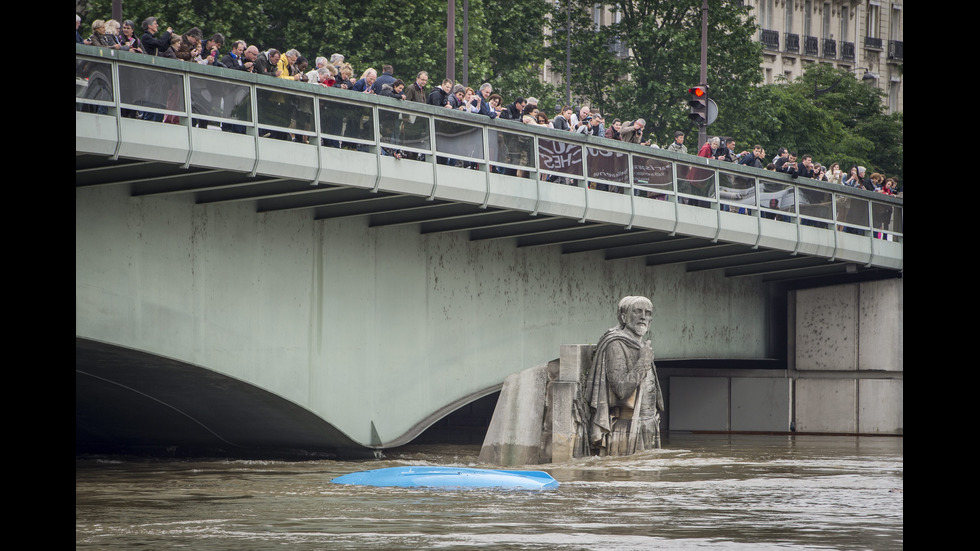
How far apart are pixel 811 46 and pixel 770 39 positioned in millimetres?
2990

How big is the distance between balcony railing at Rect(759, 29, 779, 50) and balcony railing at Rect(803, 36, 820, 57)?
189cm

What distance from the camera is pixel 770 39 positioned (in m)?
77.8

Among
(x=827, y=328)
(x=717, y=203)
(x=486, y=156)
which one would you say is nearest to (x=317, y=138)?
(x=486, y=156)

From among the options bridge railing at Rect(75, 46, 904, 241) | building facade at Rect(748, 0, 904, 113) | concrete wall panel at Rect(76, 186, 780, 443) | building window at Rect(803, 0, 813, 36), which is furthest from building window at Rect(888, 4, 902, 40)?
concrete wall panel at Rect(76, 186, 780, 443)

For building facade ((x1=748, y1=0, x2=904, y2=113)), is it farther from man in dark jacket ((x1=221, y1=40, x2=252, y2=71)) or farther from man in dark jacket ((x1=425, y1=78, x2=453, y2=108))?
man in dark jacket ((x1=221, y1=40, x2=252, y2=71))

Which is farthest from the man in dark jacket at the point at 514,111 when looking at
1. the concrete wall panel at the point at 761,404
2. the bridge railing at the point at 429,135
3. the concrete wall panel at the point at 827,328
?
the concrete wall panel at the point at 761,404

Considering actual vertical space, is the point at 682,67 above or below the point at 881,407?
above

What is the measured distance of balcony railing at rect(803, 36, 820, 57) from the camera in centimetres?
7925

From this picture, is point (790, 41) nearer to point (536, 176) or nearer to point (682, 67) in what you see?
point (682, 67)
